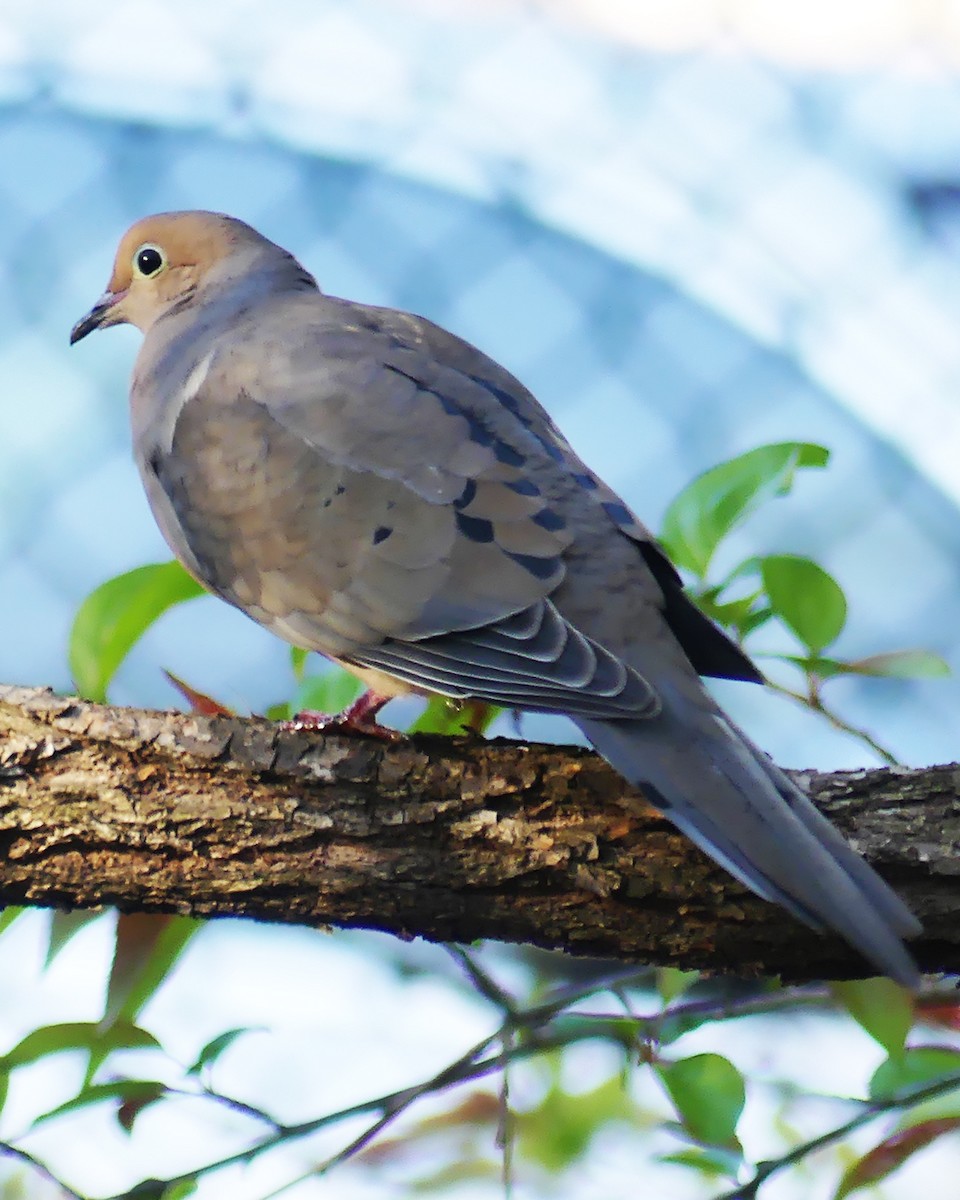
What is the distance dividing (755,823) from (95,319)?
1385mm

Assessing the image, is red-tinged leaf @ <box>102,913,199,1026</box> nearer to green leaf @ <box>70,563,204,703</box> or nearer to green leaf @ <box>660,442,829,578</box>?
green leaf @ <box>70,563,204,703</box>

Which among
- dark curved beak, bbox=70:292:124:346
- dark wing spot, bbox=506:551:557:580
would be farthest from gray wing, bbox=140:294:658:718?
dark curved beak, bbox=70:292:124:346

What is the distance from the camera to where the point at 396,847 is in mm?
1212

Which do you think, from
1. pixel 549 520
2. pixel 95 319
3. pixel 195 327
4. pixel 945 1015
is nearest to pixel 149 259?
pixel 95 319

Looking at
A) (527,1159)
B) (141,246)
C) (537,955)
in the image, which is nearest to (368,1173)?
(527,1159)

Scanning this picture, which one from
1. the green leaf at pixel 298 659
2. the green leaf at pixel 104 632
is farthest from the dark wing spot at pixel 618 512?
the green leaf at pixel 104 632

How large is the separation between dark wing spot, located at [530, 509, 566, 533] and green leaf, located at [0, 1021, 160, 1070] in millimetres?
597

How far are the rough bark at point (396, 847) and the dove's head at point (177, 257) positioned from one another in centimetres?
91

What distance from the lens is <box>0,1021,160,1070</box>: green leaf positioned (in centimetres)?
128

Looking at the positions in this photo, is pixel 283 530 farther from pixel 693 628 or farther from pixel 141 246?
pixel 141 246

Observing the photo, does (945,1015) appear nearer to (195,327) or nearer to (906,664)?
(906,664)

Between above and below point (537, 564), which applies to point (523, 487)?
above

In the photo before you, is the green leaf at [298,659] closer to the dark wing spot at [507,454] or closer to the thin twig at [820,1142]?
the dark wing spot at [507,454]

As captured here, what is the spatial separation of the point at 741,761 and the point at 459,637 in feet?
0.97
